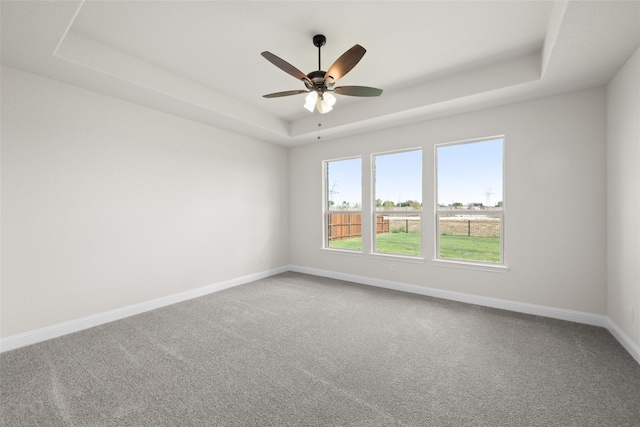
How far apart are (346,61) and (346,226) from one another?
3.36 metres

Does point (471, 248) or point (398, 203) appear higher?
point (398, 203)

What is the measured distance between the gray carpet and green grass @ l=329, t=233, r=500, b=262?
2.67 ft

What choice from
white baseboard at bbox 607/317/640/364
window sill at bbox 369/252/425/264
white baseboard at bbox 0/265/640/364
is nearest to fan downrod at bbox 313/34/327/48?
window sill at bbox 369/252/425/264

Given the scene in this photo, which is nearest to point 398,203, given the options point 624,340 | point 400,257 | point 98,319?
point 400,257

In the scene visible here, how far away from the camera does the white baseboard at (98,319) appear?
2.59 metres

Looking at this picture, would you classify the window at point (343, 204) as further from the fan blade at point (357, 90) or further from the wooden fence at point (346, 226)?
the fan blade at point (357, 90)

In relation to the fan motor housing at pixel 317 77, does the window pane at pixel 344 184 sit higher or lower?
lower

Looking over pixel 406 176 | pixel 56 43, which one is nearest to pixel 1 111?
pixel 56 43

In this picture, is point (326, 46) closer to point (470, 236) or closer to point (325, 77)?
point (325, 77)

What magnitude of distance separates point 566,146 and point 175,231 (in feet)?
16.8

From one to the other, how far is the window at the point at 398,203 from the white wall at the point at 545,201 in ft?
0.62

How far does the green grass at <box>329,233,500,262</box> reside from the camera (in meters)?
3.76

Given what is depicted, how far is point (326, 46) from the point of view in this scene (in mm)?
2723

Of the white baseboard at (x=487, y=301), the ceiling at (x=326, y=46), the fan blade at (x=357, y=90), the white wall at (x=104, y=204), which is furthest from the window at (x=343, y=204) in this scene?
the fan blade at (x=357, y=90)
